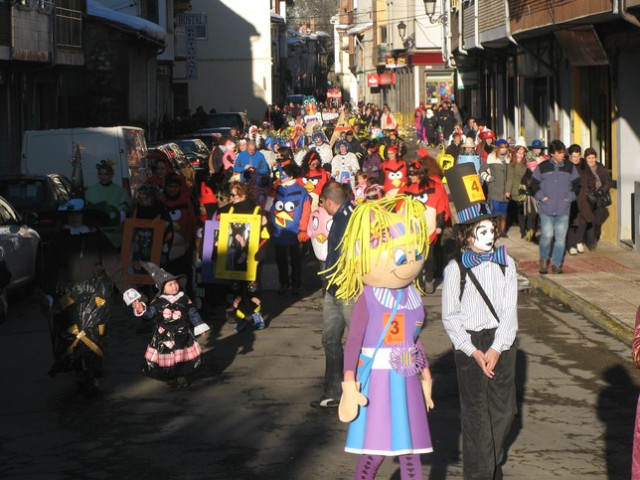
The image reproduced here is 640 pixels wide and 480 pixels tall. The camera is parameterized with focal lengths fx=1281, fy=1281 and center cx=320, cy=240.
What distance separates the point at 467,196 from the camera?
862cm

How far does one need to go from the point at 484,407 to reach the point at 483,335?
0.42 metres

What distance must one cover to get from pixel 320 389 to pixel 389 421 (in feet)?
13.6

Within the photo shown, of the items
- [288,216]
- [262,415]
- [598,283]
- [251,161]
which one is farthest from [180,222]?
[251,161]

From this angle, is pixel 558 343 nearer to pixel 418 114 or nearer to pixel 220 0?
pixel 418 114

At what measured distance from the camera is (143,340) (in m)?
13.3

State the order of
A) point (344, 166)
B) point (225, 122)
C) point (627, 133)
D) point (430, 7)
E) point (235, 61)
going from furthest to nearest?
point (235, 61) → point (225, 122) → point (430, 7) → point (344, 166) → point (627, 133)

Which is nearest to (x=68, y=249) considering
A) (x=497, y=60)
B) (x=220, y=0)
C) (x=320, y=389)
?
(x=320, y=389)

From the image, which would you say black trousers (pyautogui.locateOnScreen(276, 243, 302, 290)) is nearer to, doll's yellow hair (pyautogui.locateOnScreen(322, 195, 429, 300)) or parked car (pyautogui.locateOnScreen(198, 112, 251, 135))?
doll's yellow hair (pyautogui.locateOnScreen(322, 195, 429, 300))

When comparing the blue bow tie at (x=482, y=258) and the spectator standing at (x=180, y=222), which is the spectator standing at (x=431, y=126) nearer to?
the spectator standing at (x=180, y=222)

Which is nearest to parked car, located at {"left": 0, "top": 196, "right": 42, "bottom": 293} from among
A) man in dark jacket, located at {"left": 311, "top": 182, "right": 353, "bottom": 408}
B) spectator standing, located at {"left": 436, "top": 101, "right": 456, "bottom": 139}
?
man in dark jacket, located at {"left": 311, "top": 182, "right": 353, "bottom": 408}

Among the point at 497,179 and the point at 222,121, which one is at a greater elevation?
the point at 222,121

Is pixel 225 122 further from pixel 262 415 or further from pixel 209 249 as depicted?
pixel 262 415

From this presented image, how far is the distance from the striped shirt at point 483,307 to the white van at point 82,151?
15.6 meters

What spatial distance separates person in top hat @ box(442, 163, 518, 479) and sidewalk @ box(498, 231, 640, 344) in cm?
581
